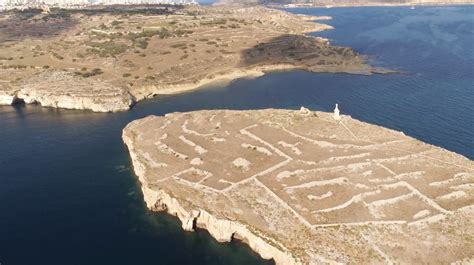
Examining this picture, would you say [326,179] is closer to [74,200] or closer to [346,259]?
[346,259]

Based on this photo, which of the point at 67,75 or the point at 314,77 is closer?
the point at 67,75

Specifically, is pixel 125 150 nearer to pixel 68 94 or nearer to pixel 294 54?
pixel 68 94

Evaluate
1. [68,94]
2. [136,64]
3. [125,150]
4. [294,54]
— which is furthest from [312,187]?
[294,54]

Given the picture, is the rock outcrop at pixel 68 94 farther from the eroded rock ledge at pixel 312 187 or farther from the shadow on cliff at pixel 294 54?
the shadow on cliff at pixel 294 54

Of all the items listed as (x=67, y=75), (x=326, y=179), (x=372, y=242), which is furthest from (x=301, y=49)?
(x=372, y=242)

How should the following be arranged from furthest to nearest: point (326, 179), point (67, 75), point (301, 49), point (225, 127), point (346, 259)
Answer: point (301, 49), point (67, 75), point (225, 127), point (326, 179), point (346, 259)

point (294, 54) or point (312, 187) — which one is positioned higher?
point (312, 187)

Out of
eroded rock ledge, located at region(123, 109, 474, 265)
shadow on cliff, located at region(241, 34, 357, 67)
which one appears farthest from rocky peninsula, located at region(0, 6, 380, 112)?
eroded rock ledge, located at region(123, 109, 474, 265)
